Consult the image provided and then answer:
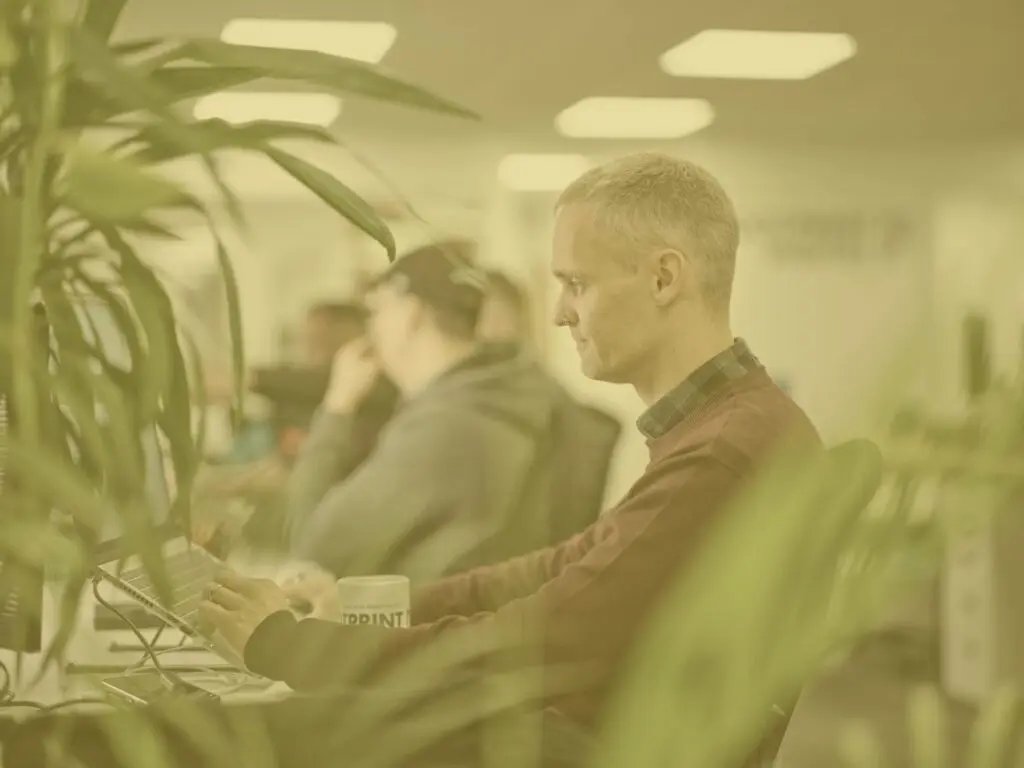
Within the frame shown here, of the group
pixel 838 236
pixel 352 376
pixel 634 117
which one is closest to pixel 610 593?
pixel 352 376

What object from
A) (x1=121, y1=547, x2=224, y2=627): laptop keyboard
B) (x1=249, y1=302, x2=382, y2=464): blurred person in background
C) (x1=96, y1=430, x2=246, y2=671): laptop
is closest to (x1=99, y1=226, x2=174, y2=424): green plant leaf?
(x1=96, y1=430, x2=246, y2=671): laptop

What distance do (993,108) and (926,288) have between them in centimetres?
550

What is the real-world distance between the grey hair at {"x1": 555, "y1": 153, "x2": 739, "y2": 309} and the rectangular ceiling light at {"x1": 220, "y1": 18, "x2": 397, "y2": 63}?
8.88ft

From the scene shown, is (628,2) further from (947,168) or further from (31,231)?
(31,231)

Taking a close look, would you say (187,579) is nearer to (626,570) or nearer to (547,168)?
(626,570)

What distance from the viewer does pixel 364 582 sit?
1387mm

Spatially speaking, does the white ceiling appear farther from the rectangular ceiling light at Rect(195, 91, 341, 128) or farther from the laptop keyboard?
the laptop keyboard

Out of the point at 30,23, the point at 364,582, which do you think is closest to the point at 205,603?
the point at 364,582

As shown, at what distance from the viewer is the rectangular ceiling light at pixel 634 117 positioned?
5.09 meters

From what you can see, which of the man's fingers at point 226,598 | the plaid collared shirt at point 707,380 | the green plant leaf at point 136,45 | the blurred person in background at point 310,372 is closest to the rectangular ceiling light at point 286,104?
the blurred person in background at point 310,372

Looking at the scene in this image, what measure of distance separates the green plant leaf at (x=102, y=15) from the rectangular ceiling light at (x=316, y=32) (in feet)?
11.5

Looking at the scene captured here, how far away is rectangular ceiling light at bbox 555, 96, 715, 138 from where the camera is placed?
509cm

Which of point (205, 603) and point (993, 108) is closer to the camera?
point (205, 603)

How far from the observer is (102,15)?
67 cm
